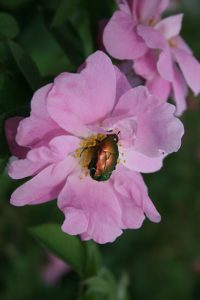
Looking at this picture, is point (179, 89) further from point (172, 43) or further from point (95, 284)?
point (95, 284)

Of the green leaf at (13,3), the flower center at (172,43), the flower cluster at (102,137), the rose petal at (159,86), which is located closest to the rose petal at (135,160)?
the flower cluster at (102,137)

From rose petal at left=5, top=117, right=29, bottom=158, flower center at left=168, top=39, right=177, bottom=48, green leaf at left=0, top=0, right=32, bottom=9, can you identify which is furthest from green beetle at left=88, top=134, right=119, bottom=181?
green leaf at left=0, top=0, right=32, bottom=9

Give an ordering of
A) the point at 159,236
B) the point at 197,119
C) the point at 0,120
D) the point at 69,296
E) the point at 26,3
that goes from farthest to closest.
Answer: the point at 197,119, the point at 159,236, the point at 69,296, the point at 26,3, the point at 0,120

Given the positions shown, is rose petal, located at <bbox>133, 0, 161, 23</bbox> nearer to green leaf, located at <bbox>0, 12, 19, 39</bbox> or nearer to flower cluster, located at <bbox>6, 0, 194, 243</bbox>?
flower cluster, located at <bbox>6, 0, 194, 243</bbox>

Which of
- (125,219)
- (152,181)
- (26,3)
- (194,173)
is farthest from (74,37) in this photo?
(194,173)

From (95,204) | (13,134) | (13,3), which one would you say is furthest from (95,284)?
(13,3)

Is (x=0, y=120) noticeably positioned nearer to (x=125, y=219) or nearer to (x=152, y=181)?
(x=125, y=219)
